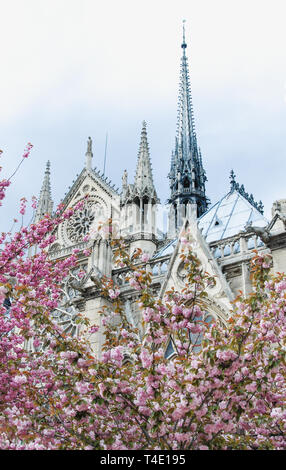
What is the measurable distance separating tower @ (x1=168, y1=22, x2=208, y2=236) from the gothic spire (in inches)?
125

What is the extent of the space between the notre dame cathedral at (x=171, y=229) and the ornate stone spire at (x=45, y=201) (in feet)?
0.20

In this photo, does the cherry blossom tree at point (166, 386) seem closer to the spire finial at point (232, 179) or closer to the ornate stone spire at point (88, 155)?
the spire finial at point (232, 179)

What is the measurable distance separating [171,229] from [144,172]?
152 inches

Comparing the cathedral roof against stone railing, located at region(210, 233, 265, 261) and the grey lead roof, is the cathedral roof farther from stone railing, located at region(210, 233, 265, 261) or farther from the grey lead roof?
stone railing, located at region(210, 233, 265, 261)

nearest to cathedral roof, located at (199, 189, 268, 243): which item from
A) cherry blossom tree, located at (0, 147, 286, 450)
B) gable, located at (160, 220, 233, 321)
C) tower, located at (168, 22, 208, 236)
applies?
gable, located at (160, 220, 233, 321)

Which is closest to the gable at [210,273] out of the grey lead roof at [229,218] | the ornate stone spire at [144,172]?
the grey lead roof at [229,218]

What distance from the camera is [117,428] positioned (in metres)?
6.71

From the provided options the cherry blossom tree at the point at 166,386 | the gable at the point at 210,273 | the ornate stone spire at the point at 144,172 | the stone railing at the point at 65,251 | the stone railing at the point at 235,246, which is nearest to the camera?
the cherry blossom tree at the point at 166,386

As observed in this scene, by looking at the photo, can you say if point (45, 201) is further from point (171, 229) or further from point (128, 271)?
point (128, 271)

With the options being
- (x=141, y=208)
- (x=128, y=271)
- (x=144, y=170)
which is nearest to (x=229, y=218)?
(x=128, y=271)

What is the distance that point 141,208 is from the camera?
79.7 ft

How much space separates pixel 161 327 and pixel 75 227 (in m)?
22.0

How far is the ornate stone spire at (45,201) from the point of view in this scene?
30331 millimetres
